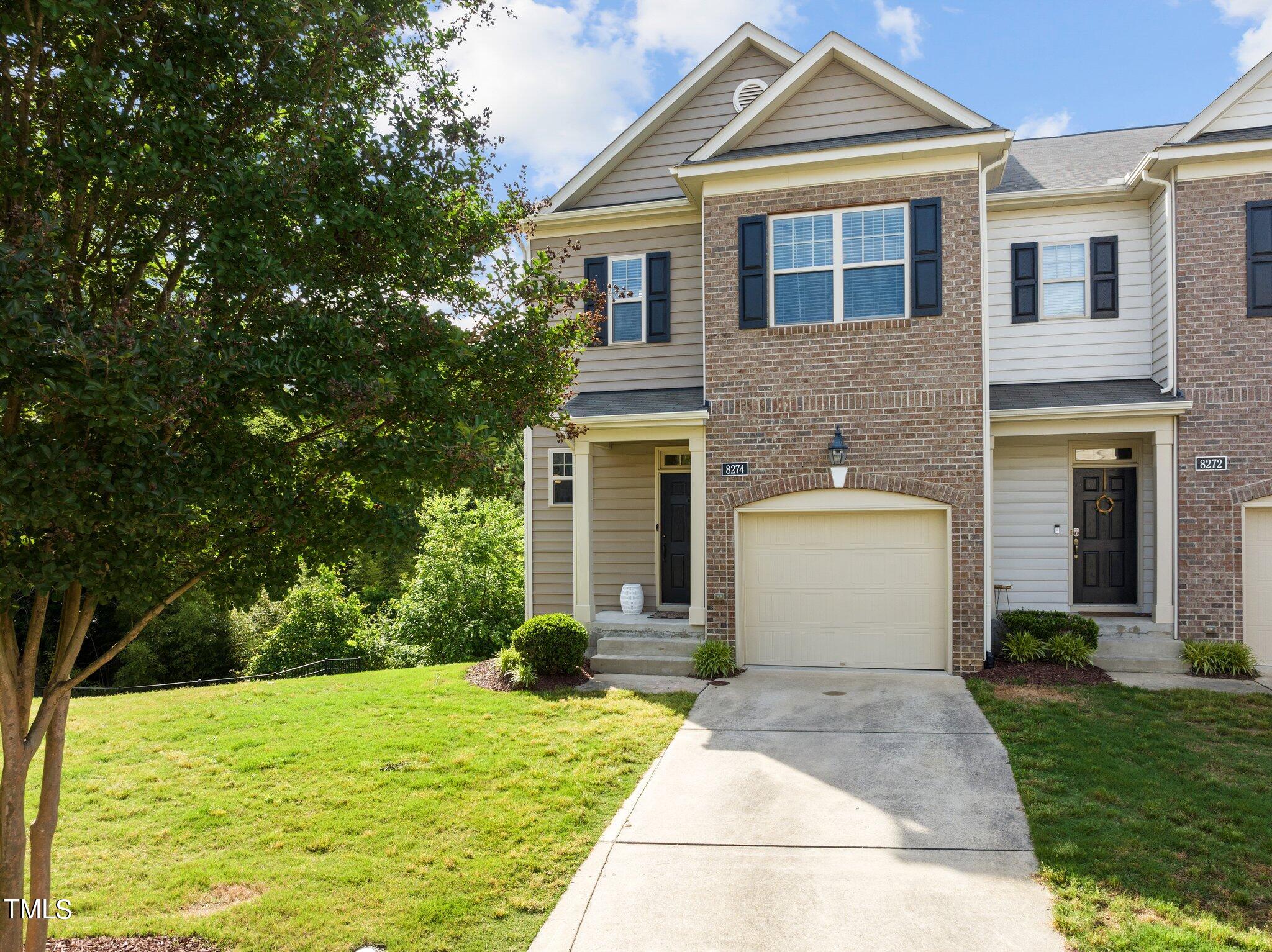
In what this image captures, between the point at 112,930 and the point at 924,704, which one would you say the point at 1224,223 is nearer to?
the point at 924,704

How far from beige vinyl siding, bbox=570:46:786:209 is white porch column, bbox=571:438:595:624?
174 inches

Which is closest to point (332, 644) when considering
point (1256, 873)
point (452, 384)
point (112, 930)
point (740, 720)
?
point (740, 720)

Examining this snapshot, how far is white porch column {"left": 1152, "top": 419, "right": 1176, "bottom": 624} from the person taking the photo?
9961mm

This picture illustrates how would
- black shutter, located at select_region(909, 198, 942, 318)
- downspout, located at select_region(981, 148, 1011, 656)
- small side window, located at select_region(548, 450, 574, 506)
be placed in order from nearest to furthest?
downspout, located at select_region(981, 148, 1011, 656)
black shutter, located at select_region(909, 198, 942, 318)
small side window, located at select_region(548, 450, 574, 506)

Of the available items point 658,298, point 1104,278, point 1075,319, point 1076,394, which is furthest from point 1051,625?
point 658,298

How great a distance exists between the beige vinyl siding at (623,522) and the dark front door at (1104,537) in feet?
20.2

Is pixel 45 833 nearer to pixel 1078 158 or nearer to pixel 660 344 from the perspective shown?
pixel 660 344

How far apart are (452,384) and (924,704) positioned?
21.1ft

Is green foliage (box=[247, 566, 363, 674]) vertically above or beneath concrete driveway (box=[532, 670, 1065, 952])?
beneath

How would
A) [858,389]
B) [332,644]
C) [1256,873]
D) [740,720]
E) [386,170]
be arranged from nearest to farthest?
[386,170], [1256,873], [740,720], [858,389], [332,644]

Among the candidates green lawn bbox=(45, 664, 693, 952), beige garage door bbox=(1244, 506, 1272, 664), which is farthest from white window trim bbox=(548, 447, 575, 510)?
beige garage door bbox=(1244, 506, 1272, 664)

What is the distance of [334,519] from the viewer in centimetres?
413

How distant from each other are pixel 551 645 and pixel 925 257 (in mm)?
6767

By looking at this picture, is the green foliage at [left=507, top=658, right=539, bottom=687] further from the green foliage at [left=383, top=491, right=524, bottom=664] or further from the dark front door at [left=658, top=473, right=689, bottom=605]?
the green foliage at [left=383, top=491, right=524, bottom=664]
